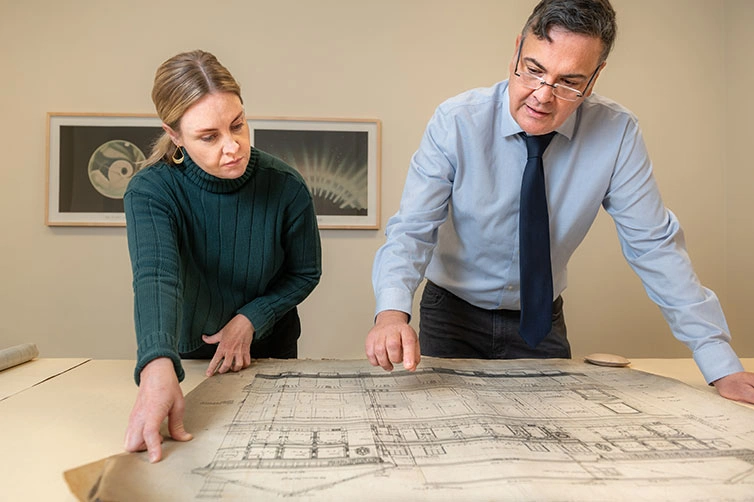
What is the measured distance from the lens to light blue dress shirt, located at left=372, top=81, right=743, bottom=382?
1.29 meters

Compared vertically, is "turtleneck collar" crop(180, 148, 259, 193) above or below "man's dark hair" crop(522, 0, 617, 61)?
below

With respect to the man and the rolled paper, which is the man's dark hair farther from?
the rolled paper

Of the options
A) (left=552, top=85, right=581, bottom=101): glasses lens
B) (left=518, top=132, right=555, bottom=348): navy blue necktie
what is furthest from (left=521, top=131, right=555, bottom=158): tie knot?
(left=552, top=85, right=581, bottom=101): glasses lens

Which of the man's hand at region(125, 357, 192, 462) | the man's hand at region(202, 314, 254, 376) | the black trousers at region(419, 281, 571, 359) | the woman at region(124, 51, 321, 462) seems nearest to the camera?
the man's hand at region(125, 357, 192, 462)

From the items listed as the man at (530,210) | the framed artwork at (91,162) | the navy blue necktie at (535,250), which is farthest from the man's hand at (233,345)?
the framed artwork at (91,162)

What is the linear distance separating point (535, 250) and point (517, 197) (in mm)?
134

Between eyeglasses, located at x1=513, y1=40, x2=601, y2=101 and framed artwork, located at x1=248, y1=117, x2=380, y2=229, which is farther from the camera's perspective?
framed artwork, located at x1=248, y1=117, x2=380, y2=229

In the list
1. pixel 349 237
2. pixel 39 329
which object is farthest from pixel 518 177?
pixel 39 329

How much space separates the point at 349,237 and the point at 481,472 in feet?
8.13

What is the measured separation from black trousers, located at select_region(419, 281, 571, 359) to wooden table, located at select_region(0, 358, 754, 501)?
0.21 m

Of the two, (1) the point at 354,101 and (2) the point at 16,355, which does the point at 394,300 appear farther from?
(1) the point at 354,101

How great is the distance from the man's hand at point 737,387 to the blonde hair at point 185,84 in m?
1.10

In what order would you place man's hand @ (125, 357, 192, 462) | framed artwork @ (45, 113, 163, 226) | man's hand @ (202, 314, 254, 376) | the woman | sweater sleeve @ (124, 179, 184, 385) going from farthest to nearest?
1. framed artwork @ (45, 113, 163, 226)
2. man's hand @ (202, 314, 254, 376)
3. the woman
4. sweater sleeve @ (124, 179, 184, 385)
5. man's hand @ (125, 357, 192, 462)

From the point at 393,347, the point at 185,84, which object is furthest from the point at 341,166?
the point at 393,347
